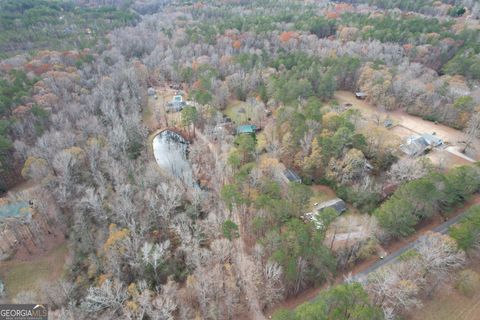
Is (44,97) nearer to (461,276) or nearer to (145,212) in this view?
(145,212)

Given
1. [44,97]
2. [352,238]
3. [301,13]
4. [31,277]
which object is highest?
[301,13]

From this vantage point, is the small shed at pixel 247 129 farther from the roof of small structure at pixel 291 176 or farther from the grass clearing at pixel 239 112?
the roof of small structure at pixel 291 176

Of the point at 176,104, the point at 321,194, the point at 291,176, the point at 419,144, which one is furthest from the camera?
the point at 176,104

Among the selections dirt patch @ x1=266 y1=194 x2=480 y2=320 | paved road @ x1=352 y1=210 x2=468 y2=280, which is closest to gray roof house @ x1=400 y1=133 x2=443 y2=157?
dirt patch @ x1=266 y1=194 x2=480 y2=320

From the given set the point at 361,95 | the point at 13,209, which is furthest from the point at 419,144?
the point at 13,209

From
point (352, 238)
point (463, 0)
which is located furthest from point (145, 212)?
point (463, 0)

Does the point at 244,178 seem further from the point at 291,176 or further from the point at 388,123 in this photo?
the point at 388,123
